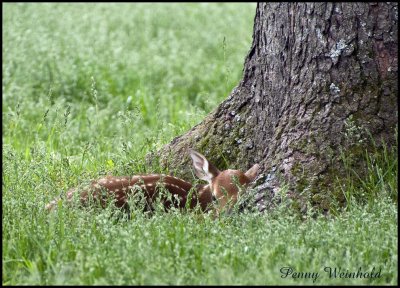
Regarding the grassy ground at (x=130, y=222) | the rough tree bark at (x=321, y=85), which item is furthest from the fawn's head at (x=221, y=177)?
the grassy ground at (x=130, y=222)

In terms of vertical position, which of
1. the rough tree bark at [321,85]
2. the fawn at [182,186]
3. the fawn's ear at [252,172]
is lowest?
the fawn at [182,186]

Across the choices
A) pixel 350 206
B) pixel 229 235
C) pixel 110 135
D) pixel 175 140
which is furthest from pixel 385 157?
pixel 110 135

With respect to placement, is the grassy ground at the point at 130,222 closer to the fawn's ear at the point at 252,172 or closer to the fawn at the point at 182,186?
the fawn at the point at 182,186

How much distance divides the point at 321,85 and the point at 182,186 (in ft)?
4.13

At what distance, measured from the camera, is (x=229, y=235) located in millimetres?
5430

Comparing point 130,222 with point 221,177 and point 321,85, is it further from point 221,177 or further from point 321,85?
point 321,85

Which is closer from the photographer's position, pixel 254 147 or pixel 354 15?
pixel 354 15

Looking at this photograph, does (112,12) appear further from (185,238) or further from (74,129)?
(185,238)

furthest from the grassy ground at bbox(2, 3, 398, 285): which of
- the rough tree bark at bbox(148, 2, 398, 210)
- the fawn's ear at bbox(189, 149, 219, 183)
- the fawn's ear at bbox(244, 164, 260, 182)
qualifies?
the fawn's ear at bbox(244, 164, 260, 182)

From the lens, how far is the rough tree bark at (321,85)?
6.32 m

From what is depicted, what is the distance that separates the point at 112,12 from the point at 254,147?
1028cm

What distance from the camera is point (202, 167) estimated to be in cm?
699

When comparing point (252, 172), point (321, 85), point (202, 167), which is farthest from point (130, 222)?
point (321, 85)

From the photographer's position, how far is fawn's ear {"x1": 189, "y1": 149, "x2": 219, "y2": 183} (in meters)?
6.92
